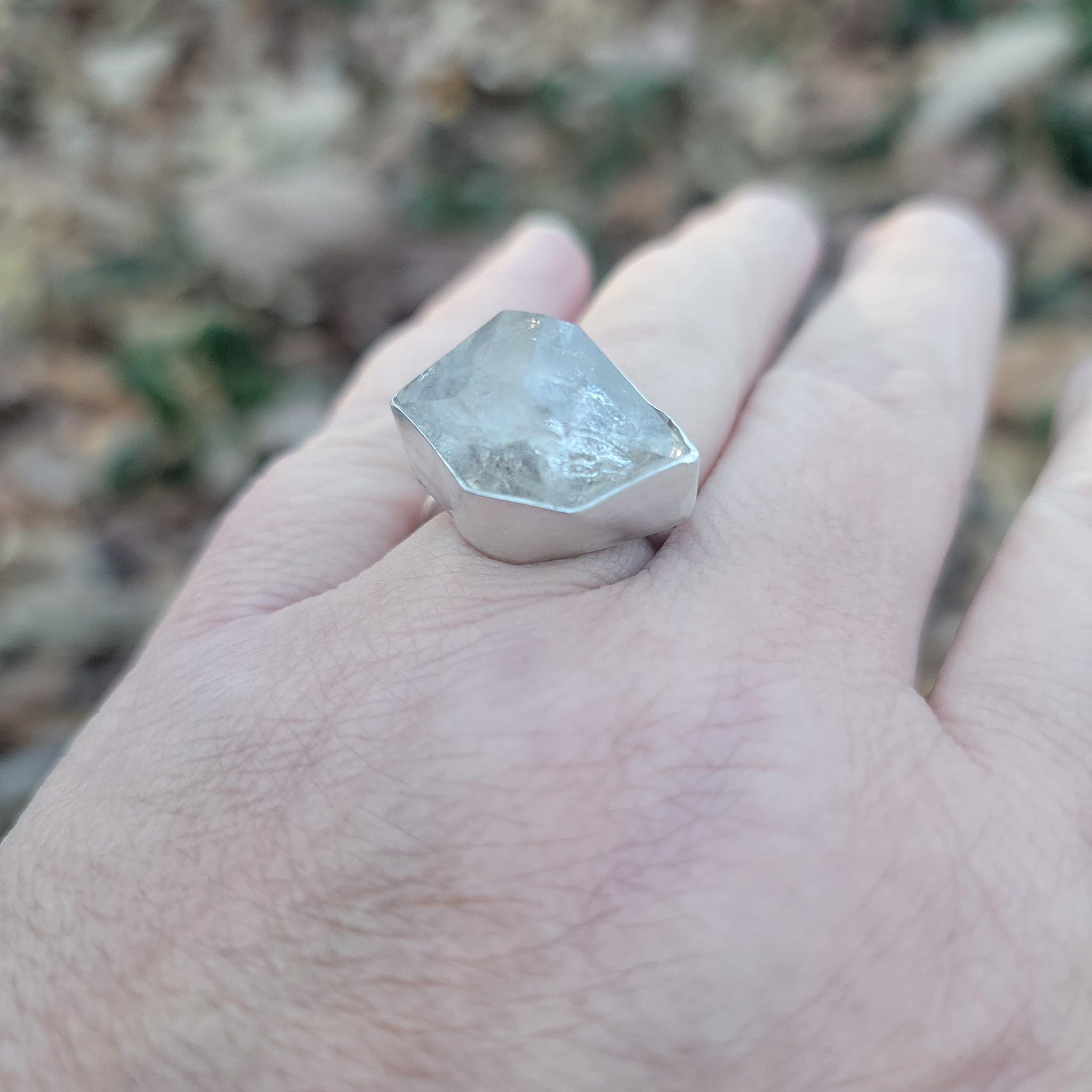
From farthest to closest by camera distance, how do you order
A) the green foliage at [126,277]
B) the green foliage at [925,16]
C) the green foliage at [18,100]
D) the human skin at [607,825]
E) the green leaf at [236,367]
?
the green foliage at [18,100], the green foliage at [925,16], the green foliage at [126,277], the green leaf at [236,367], the human skin at [607,825]

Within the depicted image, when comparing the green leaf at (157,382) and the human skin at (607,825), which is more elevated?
the green leaf at (157,382)

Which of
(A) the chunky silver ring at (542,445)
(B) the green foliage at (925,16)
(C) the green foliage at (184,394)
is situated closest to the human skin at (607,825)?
(A) the chunky silver ring at (542,445)

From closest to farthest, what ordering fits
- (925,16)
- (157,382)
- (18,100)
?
(157,382), (925,16), (18,100)

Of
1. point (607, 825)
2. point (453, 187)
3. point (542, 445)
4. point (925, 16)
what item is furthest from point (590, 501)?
point (925, 16)

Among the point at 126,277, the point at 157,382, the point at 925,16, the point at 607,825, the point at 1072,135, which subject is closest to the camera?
the point at 607,825

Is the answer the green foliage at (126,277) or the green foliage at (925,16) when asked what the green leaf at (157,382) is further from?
the green foliage at (925,16)

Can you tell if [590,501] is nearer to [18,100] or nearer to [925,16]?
[925,16]

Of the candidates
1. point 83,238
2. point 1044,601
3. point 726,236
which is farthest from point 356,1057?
point 83,238
